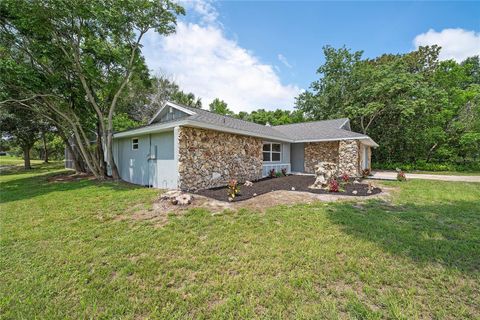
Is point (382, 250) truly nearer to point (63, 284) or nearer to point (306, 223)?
point (306, 223)

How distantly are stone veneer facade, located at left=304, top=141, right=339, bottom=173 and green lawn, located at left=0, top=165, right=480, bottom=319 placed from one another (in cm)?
831

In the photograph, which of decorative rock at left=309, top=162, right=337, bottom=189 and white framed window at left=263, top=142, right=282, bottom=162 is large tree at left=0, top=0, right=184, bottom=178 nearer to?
white framed window at left=263, top=142, right=282, bottom=162

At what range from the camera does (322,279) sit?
2760mm

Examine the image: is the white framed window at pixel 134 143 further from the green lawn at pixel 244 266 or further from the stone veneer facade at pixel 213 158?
the green lawn at pixel 244 266

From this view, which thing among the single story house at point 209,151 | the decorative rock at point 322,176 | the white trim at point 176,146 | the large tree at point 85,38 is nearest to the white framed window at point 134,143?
the single story house at point 209,151

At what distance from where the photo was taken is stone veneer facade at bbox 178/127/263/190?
7621 mm

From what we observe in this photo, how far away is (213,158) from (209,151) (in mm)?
379

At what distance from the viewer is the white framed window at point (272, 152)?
12641 mm

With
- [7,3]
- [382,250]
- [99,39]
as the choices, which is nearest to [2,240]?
[382,250]

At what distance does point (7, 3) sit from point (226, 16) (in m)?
8.55

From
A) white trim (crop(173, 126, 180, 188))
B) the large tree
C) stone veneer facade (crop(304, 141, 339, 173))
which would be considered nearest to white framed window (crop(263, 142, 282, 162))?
stone veneer facade (crop(304, 141, 339, 173))

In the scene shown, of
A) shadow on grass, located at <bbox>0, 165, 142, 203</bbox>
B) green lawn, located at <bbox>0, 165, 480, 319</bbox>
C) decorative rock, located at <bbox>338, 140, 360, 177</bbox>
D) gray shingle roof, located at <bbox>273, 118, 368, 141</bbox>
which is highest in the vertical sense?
gray shingle roof, located at <bbox>273, 118, 368, 141</bbox>

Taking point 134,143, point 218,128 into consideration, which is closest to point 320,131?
point 218,128

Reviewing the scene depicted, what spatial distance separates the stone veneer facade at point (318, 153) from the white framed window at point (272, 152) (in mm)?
2288
